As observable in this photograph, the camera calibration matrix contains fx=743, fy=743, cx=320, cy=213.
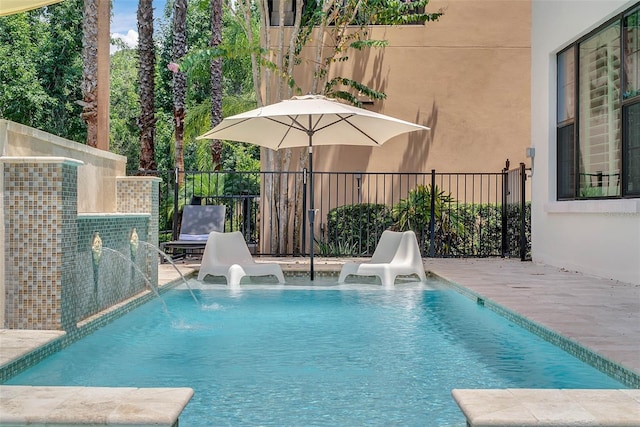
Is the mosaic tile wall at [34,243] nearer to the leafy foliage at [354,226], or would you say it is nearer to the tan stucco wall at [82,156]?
the tan stucco wall at [82,156]

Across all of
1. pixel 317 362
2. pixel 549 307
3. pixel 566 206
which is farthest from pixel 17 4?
pixel 566 206

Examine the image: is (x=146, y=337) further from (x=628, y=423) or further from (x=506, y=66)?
(x=506, y=66)

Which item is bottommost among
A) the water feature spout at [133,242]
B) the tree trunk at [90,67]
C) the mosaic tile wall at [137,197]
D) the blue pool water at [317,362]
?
the blue pool water at [317,362]

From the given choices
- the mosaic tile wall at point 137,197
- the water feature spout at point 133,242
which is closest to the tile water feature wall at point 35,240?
the water feature spout at point 133,242

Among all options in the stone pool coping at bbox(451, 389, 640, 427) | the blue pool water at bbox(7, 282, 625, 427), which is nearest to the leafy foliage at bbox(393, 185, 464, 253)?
the blue pool water at bbox(7, 282, 625, 427)

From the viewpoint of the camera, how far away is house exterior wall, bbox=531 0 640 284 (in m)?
8.45

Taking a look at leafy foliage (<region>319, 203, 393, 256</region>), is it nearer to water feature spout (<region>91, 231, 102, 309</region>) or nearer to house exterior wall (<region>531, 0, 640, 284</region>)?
house exterior wall (<region>531, 0, 640, 284</region>)

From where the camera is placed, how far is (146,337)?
5.95 m

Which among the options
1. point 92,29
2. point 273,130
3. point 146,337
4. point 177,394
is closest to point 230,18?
point 92,29

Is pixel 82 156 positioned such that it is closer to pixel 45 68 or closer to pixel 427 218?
pixel 427 218

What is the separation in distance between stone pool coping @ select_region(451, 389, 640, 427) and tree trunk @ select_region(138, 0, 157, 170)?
14971 mm

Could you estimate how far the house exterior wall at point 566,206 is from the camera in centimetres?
845

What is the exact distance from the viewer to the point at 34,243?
5.13 m

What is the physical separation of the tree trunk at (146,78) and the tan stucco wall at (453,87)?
417cm
